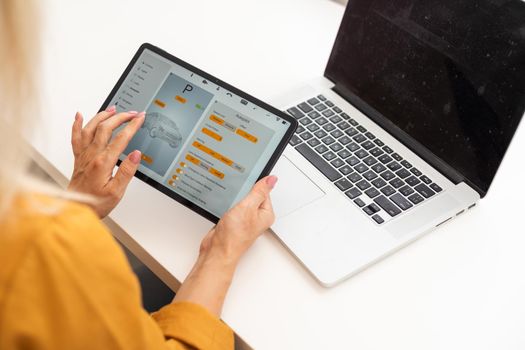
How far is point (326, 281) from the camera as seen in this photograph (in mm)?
726

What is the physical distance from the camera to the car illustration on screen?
81cm

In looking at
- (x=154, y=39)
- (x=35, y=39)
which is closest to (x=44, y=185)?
(x=35, y=39)

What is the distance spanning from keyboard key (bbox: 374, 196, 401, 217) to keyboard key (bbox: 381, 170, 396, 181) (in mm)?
38

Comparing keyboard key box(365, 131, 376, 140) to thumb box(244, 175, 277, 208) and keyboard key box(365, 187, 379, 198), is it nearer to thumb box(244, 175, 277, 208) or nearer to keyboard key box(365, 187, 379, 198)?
keyboard key box(365, 187, 379, 198)

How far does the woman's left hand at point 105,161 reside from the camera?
766mm

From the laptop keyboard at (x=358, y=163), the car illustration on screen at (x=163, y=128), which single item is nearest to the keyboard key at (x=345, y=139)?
the laptop keyboard at (x=358, y=163)

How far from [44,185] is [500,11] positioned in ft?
1.97

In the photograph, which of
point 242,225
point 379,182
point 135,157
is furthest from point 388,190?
point 135,157

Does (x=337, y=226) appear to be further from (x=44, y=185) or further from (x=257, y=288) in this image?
(x=44, y=185)

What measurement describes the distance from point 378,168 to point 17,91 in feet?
1.77

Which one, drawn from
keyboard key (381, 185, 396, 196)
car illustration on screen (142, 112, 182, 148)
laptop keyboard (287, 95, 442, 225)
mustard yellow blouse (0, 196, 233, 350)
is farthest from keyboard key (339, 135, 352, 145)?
mustard yellow blouse (0, 196, 233, 350)

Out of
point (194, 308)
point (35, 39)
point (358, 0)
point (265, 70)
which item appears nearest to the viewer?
point (35, 39)

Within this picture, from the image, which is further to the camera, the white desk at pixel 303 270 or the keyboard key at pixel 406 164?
the keyboard key at pixel 406 164

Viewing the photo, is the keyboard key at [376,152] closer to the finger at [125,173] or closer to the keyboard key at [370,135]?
the keyboard key at [370,135]
